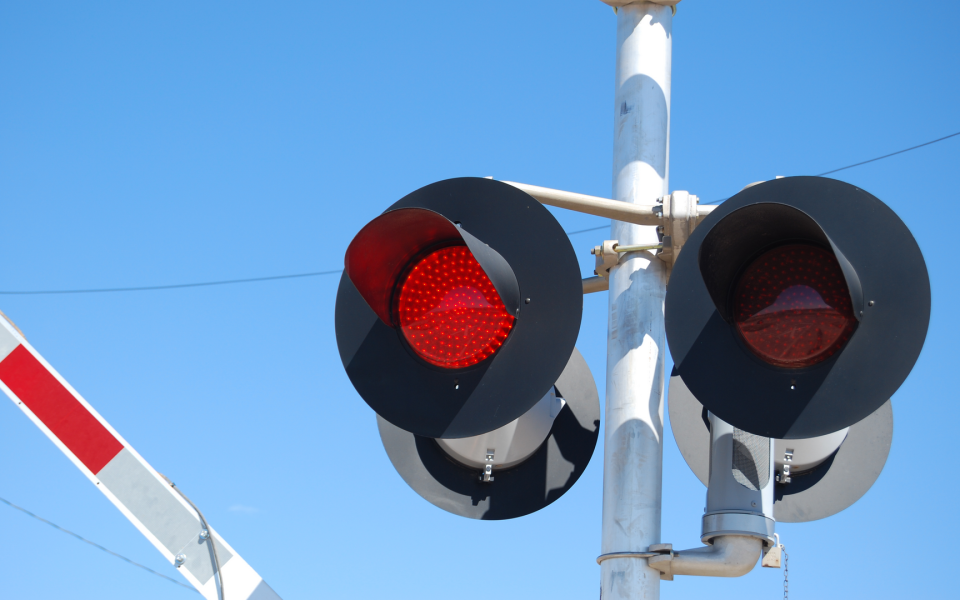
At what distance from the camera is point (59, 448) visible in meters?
4.32

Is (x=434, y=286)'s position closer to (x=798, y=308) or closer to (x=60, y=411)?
(x=798, y=308)

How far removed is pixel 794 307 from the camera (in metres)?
1.91

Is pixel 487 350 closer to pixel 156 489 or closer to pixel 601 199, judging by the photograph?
pixel 601 199

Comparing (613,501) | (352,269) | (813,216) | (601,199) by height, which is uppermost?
(601,199)

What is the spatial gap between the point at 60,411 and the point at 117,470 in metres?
0.42

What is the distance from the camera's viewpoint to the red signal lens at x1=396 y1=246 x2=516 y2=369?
6.80 ft

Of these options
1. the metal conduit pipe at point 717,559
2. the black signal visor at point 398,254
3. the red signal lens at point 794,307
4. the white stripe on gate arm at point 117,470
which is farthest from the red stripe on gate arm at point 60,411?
the red signal lens at point 794,307

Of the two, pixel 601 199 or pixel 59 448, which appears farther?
pixel 59 448

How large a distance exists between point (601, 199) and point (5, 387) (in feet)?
11.1

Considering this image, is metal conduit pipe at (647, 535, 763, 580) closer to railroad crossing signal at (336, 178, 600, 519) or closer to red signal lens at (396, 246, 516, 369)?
railroad crossing signal at (336, 178, 600, 519)

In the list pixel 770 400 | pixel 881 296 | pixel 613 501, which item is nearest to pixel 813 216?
pixel 881 296

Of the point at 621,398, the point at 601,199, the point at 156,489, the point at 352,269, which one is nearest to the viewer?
the point at 352,269

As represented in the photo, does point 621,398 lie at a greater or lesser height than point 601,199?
lesser

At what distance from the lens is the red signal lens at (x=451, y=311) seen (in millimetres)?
2072
